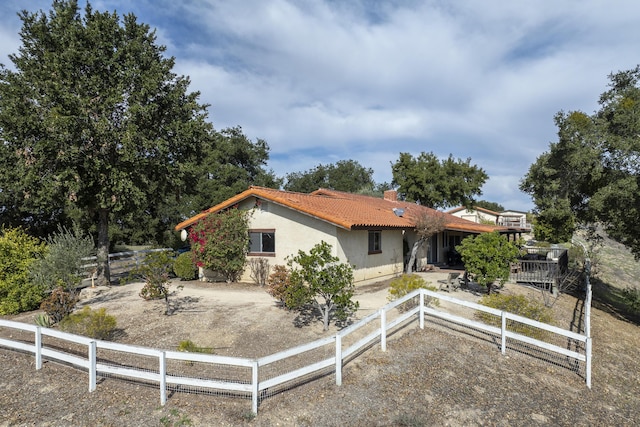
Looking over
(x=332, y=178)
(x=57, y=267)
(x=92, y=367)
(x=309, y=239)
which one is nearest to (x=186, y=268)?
(x=57, y=267)

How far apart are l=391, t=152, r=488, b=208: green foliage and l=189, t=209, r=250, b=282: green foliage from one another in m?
26.2

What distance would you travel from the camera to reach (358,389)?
6508mm

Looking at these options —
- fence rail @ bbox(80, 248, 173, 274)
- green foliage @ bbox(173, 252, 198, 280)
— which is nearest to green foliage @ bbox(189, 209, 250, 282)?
fence rail @ bbox(80, 248, 173, 274)

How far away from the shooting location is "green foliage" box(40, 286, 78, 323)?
33.0ft

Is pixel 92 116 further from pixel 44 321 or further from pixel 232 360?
pixel 232 360

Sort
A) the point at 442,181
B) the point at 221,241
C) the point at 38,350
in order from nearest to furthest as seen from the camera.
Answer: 1. the point at 38,350
2. the point at 221,241
3. the point at 442,181

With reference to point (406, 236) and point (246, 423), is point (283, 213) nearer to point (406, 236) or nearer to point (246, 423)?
point (406, 236)

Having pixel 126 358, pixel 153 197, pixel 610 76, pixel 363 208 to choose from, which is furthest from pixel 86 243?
pixel 610 76

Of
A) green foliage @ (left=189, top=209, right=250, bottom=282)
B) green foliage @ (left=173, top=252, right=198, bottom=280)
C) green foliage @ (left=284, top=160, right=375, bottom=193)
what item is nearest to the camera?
green foliage @ (left=189, top=209, right=250, bottom=282)

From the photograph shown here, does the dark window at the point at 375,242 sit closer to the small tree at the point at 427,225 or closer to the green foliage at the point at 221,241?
the small tree at the point at 427,225

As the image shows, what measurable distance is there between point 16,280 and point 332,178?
5585cm

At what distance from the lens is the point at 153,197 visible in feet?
63.8

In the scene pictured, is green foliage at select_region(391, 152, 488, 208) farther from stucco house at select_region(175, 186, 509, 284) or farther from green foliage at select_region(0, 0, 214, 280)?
green foliage at select_region(0, 0, 214, 280)

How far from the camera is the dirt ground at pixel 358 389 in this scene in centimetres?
566
